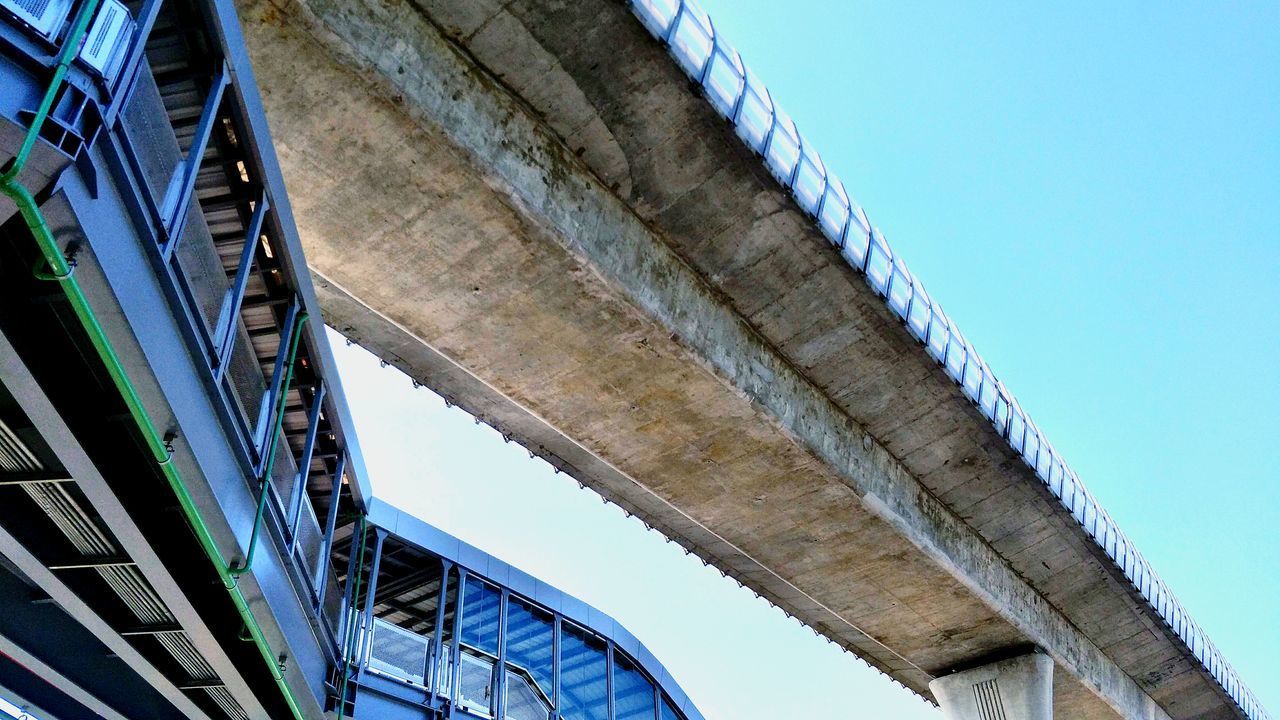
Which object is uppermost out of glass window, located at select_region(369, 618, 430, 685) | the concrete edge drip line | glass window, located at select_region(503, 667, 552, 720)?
the concrete edge drip line

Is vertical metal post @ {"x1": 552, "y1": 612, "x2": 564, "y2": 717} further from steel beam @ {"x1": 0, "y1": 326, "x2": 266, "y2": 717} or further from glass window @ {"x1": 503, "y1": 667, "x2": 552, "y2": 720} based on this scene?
steel beam @ {"x1": 0, "y1": 326, "x2": 266, "y2": 717}

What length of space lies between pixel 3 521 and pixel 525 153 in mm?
7272

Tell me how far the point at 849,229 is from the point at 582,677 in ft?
34.0

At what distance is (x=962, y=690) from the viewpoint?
2689cm

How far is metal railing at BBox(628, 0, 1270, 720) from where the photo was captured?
1320 centimetres

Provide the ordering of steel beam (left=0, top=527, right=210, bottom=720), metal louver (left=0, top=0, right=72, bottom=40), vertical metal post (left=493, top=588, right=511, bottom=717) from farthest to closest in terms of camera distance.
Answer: vertical metal post (left=493, top=588, right=511, bottom=717) < steel beam (left=0, top=527, right=210, bottom=720) < metal louver (left=0, top=0, right=72, bottom=40)

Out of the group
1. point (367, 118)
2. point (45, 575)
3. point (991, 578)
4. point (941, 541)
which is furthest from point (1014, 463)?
point (45, 575)

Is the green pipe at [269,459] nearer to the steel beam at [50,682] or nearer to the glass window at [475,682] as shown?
the steel beam at [50,682]

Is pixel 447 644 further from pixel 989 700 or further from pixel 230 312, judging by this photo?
pixel 989 700

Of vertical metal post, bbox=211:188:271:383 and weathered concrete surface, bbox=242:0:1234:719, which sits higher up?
weathered concrete surface, bbox=242:0:1234:719

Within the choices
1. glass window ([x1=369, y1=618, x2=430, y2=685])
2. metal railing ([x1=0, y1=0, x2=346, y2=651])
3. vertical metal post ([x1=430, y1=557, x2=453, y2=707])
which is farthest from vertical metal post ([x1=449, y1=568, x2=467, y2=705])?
metal railing ([x1=0, y1=0, x2=346, y2=651])

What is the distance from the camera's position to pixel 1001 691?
2569cm

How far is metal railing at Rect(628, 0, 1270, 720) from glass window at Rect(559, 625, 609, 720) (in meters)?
8.69

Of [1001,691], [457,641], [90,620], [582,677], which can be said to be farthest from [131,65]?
[1001,691]
